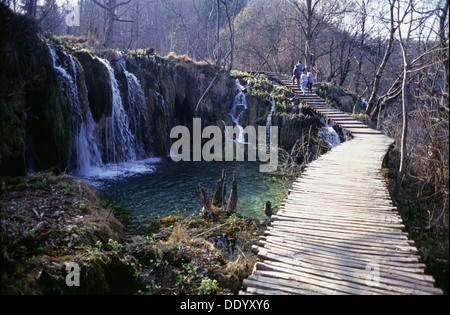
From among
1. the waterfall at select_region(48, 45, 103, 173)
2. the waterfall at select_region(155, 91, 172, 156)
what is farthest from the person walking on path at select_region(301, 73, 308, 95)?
the waterfall at select_region(48, 45, 103, 173)

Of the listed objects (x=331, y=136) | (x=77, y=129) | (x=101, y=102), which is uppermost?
(x=101, y=102)

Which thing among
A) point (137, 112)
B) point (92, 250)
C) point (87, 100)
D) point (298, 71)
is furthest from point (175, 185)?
point (298, 71)

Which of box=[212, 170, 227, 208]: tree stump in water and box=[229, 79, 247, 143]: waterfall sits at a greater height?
box=[229, 79, 247, 143]: waterfall

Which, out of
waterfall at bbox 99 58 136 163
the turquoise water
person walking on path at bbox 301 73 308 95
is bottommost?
the turquoise water

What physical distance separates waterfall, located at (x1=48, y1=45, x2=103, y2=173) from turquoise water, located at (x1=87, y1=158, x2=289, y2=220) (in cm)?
61

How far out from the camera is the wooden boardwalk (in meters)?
4.14

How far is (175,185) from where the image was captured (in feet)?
40.3

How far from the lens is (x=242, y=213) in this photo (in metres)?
9.65

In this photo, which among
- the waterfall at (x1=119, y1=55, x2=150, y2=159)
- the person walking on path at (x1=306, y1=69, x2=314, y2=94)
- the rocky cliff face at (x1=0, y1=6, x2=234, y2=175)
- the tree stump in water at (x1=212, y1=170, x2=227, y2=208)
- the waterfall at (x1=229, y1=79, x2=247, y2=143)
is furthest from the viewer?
the waterfall at (x1=229, y1=79, x2=247, y2=143)

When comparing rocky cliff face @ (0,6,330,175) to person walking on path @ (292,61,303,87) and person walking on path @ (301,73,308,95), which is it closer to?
person walking on path @ (301,73,308,95)

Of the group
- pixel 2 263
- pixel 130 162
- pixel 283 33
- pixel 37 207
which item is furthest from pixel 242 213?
pixel 283 33

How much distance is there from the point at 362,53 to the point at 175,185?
19193 mm

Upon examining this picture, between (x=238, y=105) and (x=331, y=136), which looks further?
(x=238, y=105)

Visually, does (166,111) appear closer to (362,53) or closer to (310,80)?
(310,80)
